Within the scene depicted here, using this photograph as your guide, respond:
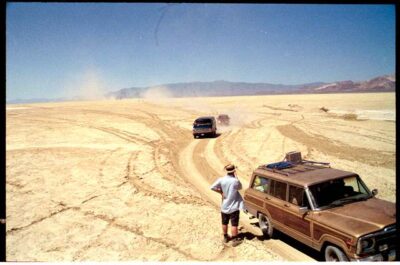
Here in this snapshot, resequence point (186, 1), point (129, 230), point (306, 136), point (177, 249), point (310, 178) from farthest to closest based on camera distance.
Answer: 1. point (306, 136)
2. point (129, 230)
3. point (177, 249)
4. point (310, 178)
5. point (186, 1)

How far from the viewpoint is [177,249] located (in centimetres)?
795

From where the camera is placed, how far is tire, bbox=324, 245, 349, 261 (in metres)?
6.11

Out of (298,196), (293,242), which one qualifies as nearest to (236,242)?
(293,242)

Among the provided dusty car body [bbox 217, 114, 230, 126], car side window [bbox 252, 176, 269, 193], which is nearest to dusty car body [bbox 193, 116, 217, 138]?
dusty car body [bbox 217, 114, 230, 126]

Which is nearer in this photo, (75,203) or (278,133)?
(75,203)

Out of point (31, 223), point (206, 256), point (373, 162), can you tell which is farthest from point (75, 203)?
point (373, 162)

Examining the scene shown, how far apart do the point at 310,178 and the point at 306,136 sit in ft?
58.1

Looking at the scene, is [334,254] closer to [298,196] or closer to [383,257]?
[383,257]

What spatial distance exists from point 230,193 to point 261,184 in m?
1.33

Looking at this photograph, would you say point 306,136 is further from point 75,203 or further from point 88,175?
point 75,203

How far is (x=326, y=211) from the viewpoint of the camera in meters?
6.59

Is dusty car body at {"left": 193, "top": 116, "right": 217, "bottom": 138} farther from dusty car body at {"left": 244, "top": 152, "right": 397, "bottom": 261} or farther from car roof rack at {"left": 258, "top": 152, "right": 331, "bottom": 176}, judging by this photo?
dusty car body at {"left": 244, "top": 152, "right": 397, "bottom": 261}

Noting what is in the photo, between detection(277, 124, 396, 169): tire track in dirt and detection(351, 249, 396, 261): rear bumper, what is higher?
detection(277, 124, 396, 169): tire track in dirt

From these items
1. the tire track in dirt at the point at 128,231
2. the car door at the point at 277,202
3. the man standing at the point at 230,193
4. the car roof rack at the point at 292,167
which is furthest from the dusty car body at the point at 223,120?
the man standing at the point at 230,193
